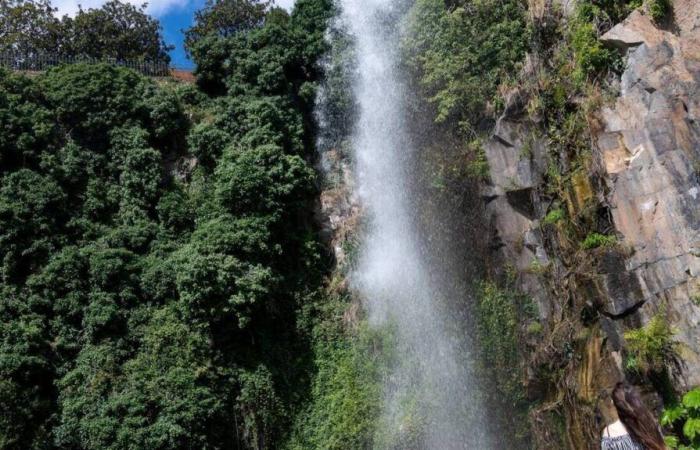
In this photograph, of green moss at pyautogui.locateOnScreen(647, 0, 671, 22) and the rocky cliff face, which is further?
green moss at pyautogui.locateOnScreen(647, 0, 671, 22)

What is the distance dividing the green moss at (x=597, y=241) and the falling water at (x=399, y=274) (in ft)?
13.6

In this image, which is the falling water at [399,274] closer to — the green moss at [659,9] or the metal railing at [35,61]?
the green moss at [659,9]

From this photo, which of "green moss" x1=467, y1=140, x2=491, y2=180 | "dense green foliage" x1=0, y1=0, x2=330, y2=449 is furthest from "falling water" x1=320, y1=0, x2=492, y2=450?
"green moss" x1=467, y1=140, x2=491, y2=180

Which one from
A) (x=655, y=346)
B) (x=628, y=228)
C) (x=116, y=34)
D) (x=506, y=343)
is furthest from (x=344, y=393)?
(x=116, y=34)

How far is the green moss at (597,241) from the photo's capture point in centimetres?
1368

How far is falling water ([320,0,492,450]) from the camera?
15883 mm

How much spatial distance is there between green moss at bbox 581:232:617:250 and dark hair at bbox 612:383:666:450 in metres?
2.80

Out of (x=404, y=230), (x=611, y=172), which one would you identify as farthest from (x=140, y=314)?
(x=611, y=172)

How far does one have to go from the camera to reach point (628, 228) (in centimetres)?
1339

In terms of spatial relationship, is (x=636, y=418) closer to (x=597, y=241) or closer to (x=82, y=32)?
(x=597, y=241)

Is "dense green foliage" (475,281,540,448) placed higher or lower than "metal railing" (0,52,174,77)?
lower

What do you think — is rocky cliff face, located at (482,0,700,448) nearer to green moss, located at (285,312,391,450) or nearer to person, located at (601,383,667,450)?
person, located at (601,383,667,450)

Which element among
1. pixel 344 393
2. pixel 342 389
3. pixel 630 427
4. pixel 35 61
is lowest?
pixel 630 427

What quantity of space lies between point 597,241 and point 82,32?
22655 millimetres
